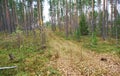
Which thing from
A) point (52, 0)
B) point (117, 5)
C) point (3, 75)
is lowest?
point (3, 75)

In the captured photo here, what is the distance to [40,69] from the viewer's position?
1358cm

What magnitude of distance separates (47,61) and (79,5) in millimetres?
38526

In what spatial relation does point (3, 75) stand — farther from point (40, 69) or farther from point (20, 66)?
point (40, 69)

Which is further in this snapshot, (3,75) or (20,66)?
(20,66)

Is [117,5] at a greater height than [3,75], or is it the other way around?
[117,5]

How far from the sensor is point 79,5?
5122cm

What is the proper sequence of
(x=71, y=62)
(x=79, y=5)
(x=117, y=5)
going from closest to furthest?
1. (x=71, y=62)
2. (x=117, y=5)
3. (x=79, y=5)

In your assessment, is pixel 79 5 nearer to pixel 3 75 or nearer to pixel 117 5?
pixel 117 5

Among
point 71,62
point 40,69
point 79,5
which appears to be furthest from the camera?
point 79,5

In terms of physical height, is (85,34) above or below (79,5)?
below

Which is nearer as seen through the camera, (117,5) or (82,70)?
(82,70)

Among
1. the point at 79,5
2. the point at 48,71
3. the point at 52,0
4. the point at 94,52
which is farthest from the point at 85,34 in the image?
the point at 52,0

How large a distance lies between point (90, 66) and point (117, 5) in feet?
98.3

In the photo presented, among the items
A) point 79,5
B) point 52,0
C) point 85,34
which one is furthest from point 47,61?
point 52,0
